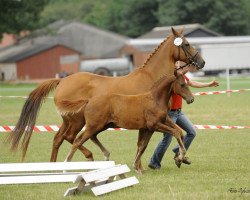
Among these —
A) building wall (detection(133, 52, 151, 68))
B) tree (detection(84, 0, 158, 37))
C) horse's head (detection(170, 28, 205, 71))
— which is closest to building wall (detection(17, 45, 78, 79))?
building wall (detection(133, 52, 151, 68))

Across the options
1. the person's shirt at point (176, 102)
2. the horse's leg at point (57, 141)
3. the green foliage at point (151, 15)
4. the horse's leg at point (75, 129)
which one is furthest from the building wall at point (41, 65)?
the person's shirt at point (176, 102)

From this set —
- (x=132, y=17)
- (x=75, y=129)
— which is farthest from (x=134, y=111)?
(x=132, y=17)

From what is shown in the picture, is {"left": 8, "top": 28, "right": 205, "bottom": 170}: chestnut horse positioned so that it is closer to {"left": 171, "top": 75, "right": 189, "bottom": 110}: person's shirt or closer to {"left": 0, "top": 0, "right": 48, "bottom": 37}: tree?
{"left": 171, "top": 75, "right": 189, "bottom": 110}: person's shirt

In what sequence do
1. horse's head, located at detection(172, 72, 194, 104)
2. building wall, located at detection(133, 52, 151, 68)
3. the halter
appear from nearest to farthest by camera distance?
horse's head, located at detection(172, 72, 194, 104)
the halter
building wall, located at detection(133, 52, 151, 68)

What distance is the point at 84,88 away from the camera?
13766mm

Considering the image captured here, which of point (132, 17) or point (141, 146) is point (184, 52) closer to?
point (141, 146)

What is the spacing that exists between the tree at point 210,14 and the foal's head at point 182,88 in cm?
8052

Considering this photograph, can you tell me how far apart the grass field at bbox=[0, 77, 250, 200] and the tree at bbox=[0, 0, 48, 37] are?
4133 centimetres

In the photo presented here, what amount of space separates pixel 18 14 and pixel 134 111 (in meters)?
56.7

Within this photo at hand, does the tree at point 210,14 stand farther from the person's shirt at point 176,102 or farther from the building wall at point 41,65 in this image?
the person's shirt at point 176,102

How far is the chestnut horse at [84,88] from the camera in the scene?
1355 cm

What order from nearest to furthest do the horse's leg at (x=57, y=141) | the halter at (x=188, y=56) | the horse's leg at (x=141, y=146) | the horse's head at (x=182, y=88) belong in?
the horse's head at (x=182, y=88) < the horse's leg at (x=141, y=146) < the horse's leg at (x=57, y=141) < the halter at (x=188, y=56)

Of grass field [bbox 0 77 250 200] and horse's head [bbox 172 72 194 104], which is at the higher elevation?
horse's head [bbox 172 72 194 104]

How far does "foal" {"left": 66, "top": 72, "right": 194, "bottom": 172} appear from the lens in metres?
12.8
